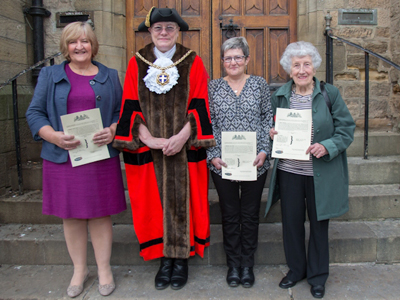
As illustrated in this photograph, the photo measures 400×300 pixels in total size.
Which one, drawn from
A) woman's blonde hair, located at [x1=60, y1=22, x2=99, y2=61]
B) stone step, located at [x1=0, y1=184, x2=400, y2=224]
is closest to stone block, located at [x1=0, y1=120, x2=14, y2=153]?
stone step, located at [x1=0, y1=184, x2=400, y2=224]

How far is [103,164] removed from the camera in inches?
102

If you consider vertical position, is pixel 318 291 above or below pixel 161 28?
below

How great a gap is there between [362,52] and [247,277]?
10.8 ft

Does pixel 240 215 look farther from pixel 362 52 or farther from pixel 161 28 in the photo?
pixel 362 52

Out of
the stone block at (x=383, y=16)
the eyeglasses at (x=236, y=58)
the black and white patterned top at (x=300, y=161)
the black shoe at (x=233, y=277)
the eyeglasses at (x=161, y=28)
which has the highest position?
the stone block at (x=383, y=16)

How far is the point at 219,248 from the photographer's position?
10.1 ft

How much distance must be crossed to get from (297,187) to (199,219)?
76 centimetres

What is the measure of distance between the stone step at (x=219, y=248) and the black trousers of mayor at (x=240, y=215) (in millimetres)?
366

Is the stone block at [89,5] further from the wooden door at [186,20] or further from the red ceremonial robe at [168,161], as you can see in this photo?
the red ceremonial robe at [168,161]

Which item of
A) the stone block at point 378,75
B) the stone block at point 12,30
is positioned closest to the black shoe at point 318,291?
the stone block at point 378,75

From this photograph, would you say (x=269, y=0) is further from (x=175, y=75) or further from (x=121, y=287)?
(x=121, y=287)

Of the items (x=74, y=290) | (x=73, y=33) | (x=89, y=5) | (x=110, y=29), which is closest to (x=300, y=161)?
(x=73, y=33)

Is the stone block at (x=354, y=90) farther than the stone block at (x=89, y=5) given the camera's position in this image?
Yes

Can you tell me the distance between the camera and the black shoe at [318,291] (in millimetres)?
2551
